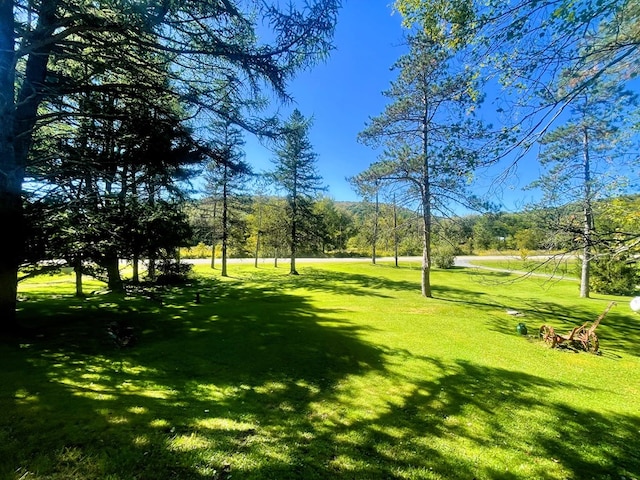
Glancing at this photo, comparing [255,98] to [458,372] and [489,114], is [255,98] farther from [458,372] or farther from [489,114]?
[458,372]

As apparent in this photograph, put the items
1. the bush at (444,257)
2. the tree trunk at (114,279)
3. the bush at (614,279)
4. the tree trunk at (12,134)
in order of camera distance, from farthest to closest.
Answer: the bush at (444,257) → the bush at (614,279) → the tree trunk at (114,279) → the tree trunk at (12,134)

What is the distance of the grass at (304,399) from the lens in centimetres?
259

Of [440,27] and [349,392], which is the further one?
[349,392]

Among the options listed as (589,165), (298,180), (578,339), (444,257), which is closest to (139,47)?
(578,339)

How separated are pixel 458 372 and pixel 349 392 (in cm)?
242

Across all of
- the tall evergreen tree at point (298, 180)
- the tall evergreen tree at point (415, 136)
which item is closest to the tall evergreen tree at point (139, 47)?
the tall evergreen tree at point (415, 136)

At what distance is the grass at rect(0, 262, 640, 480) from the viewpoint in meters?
2.59

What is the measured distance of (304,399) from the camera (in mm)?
4059

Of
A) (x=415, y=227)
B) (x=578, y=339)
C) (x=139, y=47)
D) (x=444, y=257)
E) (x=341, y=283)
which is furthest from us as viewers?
(x=444, y=257)

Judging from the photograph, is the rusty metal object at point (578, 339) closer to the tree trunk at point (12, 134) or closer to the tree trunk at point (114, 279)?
the tree trunk at point (12, 134)

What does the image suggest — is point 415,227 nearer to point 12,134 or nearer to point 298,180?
point 298,180

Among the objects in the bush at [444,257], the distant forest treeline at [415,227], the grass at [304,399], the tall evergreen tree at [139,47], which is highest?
the tall evergreen tree at [139,47]

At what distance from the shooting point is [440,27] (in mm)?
3541

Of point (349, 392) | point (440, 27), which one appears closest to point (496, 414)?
point (349, 392)
